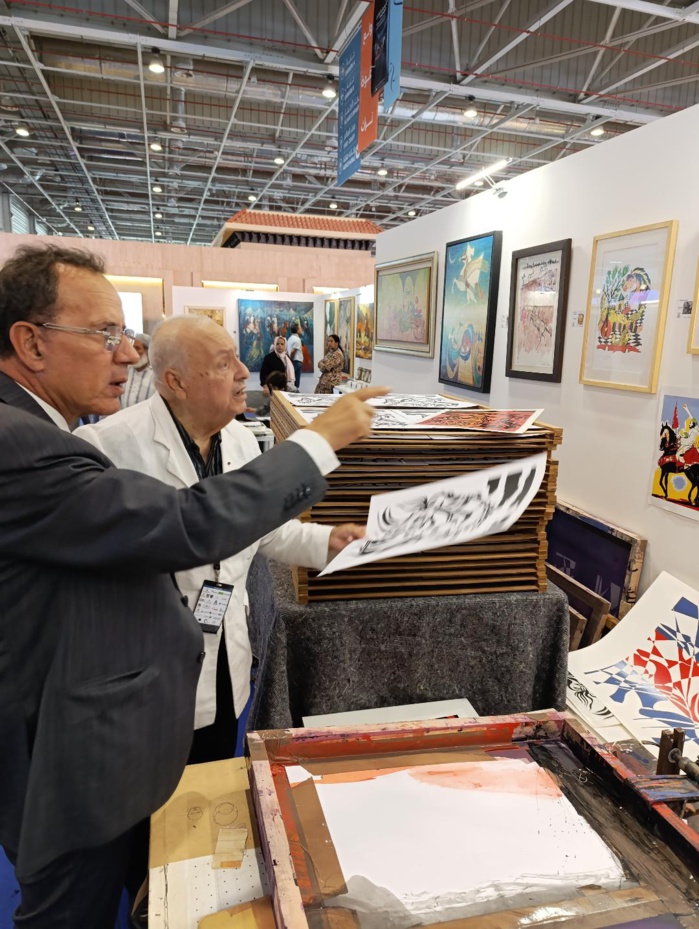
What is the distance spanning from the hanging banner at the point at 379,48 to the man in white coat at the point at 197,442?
3017 mm

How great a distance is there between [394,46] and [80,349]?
3.55 metres

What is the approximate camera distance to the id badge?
1.51m

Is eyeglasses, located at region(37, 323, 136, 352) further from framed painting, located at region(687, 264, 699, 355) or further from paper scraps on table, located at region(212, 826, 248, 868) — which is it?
framed painting, located at region(687, 264, 699, 355)

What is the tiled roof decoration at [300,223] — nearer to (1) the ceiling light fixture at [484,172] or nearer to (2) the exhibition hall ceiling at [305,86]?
(2) the exhibition hall ceiling at [305,86]

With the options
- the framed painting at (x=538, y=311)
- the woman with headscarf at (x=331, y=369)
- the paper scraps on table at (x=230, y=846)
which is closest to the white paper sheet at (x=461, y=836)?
the paper scraps on table at (x=230, y=846)

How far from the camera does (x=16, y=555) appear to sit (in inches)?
34.4

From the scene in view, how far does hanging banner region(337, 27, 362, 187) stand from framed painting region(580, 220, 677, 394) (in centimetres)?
214

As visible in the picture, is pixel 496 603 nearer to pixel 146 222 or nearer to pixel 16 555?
pixel 16 555

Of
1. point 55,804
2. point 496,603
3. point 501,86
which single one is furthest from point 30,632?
point 501,86

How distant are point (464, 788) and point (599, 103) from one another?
29.7 feet

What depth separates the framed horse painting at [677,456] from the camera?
2678 mm

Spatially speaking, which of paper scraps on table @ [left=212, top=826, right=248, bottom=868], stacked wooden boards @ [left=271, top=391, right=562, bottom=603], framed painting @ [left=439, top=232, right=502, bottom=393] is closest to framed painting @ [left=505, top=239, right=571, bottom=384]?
framed painting @ [left=439, top=232, right=502, bottom=393]

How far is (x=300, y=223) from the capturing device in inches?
524

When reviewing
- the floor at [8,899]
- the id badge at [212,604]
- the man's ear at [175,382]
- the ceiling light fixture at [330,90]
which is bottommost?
the floor at [8,899]
